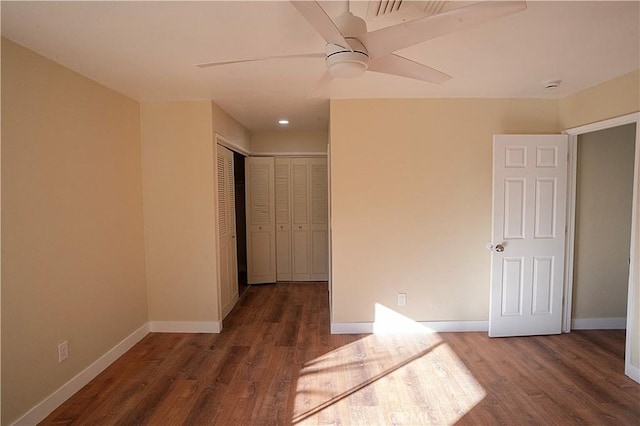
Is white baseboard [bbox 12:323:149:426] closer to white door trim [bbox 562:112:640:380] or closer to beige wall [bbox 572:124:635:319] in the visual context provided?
white door trim [bbox 562:112:640:380]

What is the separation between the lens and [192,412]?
2162mm

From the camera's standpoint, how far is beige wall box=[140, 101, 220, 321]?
3.30 m

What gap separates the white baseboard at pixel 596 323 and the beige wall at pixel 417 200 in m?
1.00

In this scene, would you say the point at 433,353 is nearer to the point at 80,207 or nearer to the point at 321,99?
the point at 321,99

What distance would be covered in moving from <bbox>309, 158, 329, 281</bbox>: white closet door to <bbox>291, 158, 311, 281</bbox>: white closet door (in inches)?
Answer: 3.3

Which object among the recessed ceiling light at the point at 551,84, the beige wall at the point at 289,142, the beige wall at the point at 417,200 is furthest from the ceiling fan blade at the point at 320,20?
the beige wall at the point at 289,142

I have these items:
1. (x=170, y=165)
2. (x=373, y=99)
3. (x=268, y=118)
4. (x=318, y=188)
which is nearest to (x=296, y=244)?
(x=318, y=188)

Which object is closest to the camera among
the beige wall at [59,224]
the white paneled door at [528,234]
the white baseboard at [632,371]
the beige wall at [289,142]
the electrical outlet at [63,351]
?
the beige wall at [59,224]

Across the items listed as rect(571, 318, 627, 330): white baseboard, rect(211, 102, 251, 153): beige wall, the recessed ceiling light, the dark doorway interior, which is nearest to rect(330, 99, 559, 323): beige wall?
the recessed ceiling light

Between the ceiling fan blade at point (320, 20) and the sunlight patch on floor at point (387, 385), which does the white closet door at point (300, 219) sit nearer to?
the sunlight patch on floor at point (387, 385)

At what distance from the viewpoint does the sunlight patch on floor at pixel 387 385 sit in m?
2.12

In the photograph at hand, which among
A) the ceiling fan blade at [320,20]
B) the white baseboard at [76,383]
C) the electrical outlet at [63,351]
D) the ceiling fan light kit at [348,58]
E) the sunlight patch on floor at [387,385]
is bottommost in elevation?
the sunlight patch on floor at [387,385]

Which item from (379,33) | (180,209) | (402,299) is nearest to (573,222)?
(402,299)

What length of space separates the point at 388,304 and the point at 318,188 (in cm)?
237
